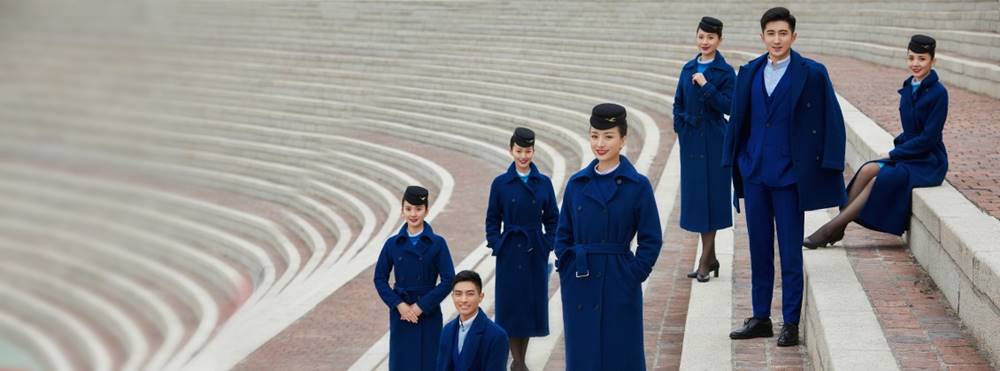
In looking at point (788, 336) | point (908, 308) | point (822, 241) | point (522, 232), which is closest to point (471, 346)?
point (522, 232)

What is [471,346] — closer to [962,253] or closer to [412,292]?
[412,292]

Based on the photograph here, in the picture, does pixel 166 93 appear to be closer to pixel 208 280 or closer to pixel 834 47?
pixel 208 280

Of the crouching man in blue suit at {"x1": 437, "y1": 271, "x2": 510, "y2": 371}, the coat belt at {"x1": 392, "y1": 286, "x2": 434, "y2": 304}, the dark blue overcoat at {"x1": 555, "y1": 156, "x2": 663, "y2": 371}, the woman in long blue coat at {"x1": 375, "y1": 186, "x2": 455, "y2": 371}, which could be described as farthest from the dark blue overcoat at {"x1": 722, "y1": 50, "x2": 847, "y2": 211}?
the coat belt at {"x1": 392, "y1": 286, "x2": 434, "y2": 304}

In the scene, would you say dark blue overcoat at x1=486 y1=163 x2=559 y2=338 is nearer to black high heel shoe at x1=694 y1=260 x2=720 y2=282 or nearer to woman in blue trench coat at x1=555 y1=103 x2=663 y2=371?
black high heel shoe at x1=694 y1=260 x2=720 y2=282

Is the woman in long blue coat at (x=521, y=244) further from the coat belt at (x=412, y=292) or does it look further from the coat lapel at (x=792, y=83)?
the coat lapel at (x=792, y=83)

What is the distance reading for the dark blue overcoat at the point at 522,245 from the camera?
6.79 metres

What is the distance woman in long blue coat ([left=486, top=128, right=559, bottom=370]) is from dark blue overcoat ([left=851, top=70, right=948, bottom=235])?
1720 millimetres

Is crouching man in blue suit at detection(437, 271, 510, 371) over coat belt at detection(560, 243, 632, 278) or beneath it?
beneath

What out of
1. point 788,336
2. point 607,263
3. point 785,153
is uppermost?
point 785,153

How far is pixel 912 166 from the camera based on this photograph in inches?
274

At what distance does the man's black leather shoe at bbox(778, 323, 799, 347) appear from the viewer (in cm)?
591

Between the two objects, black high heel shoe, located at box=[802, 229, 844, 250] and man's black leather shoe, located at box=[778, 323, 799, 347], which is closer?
man's black leather shoe, located at box=[778, 323, 799, 347]

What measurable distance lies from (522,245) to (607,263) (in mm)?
1656

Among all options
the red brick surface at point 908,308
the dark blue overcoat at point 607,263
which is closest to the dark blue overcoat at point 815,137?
the red brick surface at point 908,308
